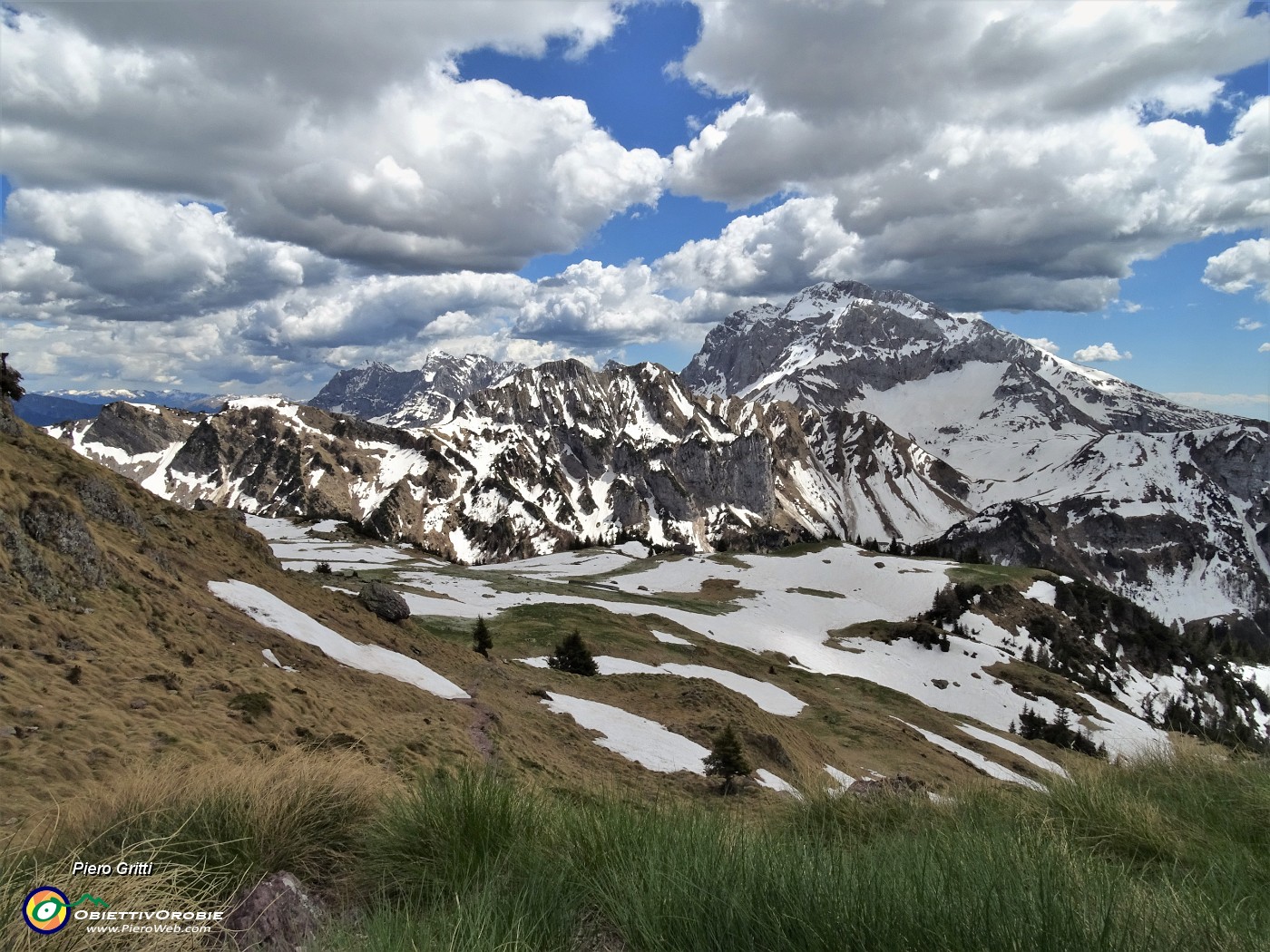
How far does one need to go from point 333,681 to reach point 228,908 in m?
12.8

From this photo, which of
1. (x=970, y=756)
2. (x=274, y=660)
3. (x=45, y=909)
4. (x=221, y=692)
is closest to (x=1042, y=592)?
(x=970, y=756)

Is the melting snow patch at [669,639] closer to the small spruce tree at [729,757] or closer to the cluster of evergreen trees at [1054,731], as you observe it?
the cluster of evergreen trees at [1054,731]

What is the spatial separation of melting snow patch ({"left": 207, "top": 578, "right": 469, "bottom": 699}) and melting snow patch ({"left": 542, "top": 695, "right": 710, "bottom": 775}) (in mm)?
3741

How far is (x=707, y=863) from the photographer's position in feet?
11.3

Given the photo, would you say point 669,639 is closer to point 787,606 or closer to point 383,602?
point 383,602

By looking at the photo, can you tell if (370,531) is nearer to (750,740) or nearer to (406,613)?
(406,613)

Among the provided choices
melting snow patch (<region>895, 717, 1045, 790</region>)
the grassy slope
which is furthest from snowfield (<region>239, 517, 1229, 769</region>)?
the grassy slope

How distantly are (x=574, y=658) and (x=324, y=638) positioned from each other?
11527 millimetres

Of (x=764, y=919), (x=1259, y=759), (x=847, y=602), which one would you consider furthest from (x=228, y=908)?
(x=847, y=602)

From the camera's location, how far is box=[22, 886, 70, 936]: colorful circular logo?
119 inches

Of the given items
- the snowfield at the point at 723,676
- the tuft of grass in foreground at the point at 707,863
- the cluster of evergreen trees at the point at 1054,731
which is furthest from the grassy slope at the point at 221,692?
the cluster of evergreen trees at the point at 1054,731

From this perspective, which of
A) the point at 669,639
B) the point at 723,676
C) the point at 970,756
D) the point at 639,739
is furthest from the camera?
the point at 669,639

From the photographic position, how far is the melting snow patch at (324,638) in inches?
695

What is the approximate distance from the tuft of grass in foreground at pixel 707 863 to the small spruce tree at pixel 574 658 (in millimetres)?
22070
